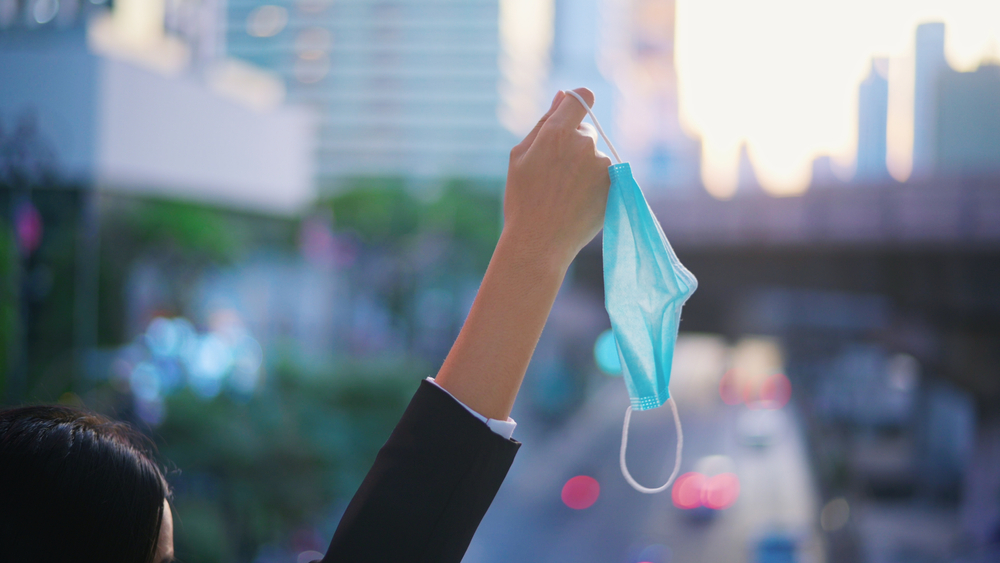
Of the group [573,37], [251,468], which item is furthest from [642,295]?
[573,37]

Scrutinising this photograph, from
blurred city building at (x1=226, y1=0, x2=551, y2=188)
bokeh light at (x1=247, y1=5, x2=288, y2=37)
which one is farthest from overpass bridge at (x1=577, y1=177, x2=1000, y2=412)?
bokeh light at (x1=247, y1=5, x2=288, y2=37)

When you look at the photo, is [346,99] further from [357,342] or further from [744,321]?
[744,321]

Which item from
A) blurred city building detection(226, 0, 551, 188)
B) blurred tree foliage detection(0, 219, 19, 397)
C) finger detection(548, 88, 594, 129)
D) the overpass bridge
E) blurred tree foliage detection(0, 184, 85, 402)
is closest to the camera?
finger detection(548, 88, 594, 129)

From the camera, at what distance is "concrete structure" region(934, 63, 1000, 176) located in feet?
22.0

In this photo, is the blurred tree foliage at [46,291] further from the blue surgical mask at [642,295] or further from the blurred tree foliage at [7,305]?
the blue surgical mask at [642,295]

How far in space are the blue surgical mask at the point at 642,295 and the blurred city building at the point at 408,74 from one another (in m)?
12.4

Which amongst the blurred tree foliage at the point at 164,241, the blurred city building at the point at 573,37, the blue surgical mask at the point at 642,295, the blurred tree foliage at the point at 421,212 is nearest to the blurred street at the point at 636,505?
the blurred tree foliage at the point at 421,212

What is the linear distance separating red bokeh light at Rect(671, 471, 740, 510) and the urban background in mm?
95

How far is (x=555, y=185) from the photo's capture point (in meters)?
0.83

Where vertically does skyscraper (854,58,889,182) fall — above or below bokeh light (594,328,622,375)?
above

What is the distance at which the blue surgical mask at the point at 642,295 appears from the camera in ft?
3.13

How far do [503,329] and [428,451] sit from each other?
5.7 inches

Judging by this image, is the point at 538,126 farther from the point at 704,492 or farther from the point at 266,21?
the point at 704,492

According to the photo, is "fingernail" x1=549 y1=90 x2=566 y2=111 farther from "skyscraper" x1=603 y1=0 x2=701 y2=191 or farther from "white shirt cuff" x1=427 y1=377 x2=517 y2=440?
"skyscraper" x1=603 y1=0 x2=701 y2=191
